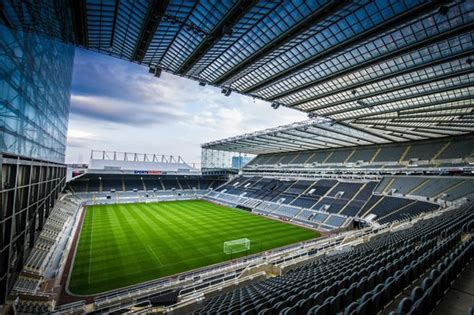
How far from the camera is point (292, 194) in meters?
48.3

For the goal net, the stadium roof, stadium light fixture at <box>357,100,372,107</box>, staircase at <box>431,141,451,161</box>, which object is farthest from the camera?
staircase at <box>431,141,451,161</box>

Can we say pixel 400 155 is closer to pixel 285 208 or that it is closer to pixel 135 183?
pixel 285 208

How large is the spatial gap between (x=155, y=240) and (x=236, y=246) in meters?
9.51

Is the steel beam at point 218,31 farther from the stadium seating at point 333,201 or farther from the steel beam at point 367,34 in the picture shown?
the stadium seating at point 333,201

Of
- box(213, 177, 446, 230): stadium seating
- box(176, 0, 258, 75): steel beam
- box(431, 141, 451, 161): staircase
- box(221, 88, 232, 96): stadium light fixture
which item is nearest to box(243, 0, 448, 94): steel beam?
box(221, 88, 232, 96): stadium light fixture

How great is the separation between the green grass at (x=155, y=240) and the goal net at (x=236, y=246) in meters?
0.82

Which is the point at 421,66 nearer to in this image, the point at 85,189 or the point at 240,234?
the point at 240,234

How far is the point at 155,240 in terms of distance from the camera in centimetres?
2761

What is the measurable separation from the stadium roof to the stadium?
0.12 metres

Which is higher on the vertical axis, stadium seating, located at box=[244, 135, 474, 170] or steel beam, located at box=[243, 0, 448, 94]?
steel beam, located at box=[243, 0, 448, 94]

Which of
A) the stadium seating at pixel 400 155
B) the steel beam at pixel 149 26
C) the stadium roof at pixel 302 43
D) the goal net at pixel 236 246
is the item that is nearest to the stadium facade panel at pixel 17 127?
the stadium roof at pixel 302 43

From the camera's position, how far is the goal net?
2480 cm

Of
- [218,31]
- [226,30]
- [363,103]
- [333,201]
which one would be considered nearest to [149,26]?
[218,31]

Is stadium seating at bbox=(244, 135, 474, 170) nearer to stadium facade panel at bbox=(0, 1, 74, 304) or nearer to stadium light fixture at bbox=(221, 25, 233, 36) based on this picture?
stadium light fixture at bbox=(221, 25, 233, 36)
